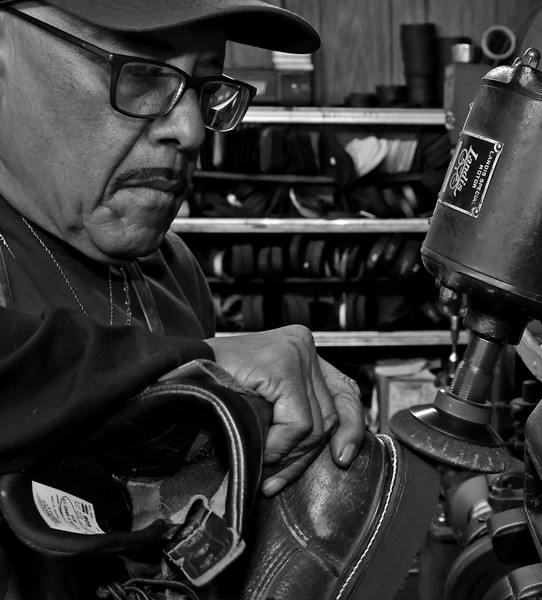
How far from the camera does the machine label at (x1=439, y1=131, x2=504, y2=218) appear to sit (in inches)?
36.4

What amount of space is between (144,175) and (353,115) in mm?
4019

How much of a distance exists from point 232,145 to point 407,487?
14.1 ft

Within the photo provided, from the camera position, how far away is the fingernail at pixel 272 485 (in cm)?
95

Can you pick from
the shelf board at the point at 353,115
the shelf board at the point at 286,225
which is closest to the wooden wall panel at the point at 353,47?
the shelf board at the point at 353,115

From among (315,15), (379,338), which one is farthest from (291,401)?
(315,15)

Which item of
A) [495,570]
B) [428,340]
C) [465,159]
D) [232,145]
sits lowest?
[428,340]

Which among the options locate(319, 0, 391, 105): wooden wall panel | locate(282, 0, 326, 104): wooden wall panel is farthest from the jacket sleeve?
locate(319, 0, 391, 105): wooden wall panel

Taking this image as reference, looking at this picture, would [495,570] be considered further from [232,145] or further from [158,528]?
[232,145]

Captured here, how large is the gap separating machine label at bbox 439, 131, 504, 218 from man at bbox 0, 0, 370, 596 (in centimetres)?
24

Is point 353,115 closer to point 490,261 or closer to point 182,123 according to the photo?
point 182,123

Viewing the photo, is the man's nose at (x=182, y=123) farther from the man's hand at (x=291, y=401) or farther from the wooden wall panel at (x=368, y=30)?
the wooden wall panel at (x=368, y=30)

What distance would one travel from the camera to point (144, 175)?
4.09 ft

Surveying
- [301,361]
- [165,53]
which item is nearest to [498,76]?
[301,361]

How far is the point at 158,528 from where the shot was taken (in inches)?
33.1
